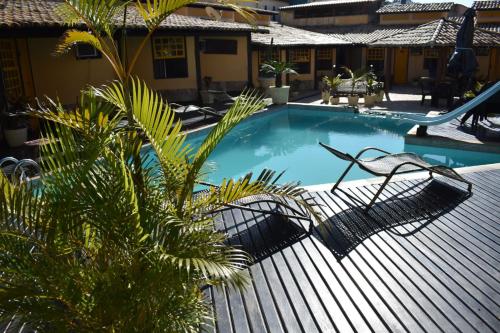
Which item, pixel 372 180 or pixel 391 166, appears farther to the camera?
pixel 372 180

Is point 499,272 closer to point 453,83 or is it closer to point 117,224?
point 117,224

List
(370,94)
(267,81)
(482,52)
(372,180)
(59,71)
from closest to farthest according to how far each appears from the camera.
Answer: (372,180) → (59,71) → (370,94) → (267,81) → (482,52)

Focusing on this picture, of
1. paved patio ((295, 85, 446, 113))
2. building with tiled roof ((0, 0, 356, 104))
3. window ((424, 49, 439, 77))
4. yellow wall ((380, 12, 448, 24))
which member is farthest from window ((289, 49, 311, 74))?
window ((424, 49, 439, 77))

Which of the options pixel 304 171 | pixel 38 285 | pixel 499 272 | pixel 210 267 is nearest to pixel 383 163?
pixel 499 272

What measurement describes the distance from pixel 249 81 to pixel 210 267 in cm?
1612

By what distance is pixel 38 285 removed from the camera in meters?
1.94

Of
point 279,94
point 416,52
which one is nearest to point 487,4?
point 416,52

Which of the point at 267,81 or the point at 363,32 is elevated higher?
the point at 363,32

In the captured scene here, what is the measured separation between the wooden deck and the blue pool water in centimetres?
306

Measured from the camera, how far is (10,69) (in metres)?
10.9

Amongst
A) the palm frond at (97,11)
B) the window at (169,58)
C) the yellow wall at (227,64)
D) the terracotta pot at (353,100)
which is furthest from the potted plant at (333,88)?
the palm frond at (97,11)

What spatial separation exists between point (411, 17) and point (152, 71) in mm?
15851

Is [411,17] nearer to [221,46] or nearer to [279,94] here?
[279,94]

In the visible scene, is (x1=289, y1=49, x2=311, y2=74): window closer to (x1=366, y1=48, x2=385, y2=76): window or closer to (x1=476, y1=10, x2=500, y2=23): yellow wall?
(x1=366, y1=48, x2=385, y2=76): window
